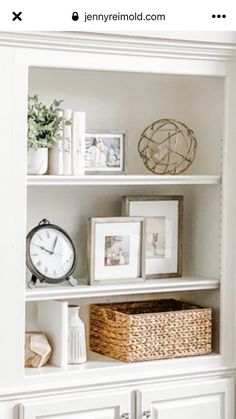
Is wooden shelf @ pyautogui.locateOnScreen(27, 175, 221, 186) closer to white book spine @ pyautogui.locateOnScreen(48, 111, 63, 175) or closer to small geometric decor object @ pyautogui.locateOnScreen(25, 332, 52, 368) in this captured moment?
white book spine @ pyautogui.locateOnScreen(48, 111, 63, 175)

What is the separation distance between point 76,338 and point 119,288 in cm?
23

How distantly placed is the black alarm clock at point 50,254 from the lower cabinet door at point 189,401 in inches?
18.9

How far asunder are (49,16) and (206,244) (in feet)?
3.50

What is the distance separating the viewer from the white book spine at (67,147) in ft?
10.5

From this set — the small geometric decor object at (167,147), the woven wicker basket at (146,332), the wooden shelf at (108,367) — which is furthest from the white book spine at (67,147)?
the wooden shelf at (108,367)

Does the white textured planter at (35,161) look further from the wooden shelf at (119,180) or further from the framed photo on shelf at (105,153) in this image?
the framed photo on shelf at (105,153)

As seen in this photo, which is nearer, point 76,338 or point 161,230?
point 76,338

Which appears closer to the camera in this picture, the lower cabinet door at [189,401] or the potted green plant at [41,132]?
the potted green plant at [41,132]

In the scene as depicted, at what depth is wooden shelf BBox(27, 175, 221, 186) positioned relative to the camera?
123 inches

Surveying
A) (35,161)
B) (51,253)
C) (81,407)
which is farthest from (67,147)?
(81,407)

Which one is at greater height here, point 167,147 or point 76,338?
point 167,147

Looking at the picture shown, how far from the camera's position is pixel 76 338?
3.32 meters

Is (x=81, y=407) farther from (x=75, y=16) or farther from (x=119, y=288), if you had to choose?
(x=75, y=16)

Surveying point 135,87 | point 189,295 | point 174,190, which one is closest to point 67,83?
point 135,87
